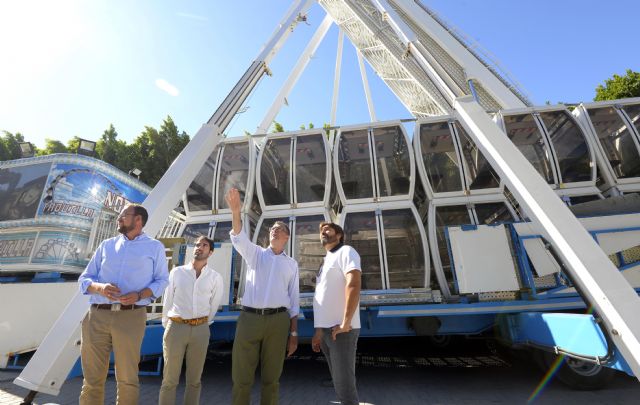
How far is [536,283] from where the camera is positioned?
12.3 feet

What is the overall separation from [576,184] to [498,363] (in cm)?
313

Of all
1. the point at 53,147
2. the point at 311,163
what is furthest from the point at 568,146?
the point at 53,147

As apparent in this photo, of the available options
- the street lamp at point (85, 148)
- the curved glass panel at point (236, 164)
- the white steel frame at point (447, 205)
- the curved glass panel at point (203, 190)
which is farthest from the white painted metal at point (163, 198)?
the white steel frame at point (447, 205)

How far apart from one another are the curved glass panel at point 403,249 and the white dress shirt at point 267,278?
7.88 ft

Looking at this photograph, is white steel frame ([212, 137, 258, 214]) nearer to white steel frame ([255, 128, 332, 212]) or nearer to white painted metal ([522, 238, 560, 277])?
white steel frame ([255, 128, 332, 212])

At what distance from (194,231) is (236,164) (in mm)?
1448

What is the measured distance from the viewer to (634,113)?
5.48m

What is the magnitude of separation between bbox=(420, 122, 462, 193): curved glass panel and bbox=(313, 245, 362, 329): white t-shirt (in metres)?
3.50

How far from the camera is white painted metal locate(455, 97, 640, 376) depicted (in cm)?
198

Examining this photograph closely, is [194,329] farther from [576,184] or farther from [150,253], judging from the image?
[576,184]

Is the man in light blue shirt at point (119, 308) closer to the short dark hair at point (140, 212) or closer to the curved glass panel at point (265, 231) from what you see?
the short dark hair at point (140, 212)

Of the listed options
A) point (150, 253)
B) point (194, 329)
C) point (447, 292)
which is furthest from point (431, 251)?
point (150, 253)

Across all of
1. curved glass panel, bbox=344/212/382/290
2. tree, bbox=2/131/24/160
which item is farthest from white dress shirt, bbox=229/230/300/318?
tree, bbox=2/131/24/160

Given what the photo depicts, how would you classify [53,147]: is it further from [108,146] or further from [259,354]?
[259,354]
